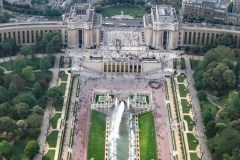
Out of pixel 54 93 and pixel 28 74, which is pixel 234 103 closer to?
pixel 54 93

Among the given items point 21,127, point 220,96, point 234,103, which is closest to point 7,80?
point 21,127

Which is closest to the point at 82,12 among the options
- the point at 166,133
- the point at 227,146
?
the point at 166,133

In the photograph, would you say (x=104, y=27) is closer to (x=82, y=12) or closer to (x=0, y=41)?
(x=82, y=12)

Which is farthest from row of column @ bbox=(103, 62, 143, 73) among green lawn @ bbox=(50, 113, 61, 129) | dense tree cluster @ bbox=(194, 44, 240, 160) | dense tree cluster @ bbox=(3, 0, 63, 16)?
dense tree cluster @ bbox=(3, 0, 63, 16)

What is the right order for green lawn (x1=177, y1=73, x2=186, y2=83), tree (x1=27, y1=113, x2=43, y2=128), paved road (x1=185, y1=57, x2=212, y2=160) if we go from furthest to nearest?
green lawn (x1=177, y1=73, x2=186, y2=83), tree (x1=27, y1=113, x2=43, y2=128), paved road (x1=185, y1=57, x2=212, y2=160)

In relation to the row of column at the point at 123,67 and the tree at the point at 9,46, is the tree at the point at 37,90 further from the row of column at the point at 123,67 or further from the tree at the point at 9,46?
the tree at the point at 9,46

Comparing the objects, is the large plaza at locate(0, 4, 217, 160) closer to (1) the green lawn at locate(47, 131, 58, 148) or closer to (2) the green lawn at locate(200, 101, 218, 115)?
(1) the green lawn at locate(47, 131, 58, 148)
